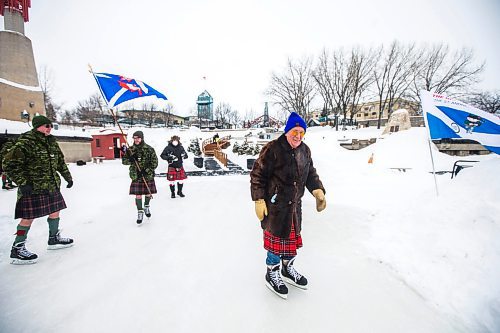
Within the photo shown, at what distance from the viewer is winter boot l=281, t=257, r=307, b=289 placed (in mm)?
2592

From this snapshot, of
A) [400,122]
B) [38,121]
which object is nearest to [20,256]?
[38,121]

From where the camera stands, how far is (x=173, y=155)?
6.60m

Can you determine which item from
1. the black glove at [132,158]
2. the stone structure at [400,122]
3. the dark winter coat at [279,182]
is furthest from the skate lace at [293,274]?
the stone structure at [400,122]

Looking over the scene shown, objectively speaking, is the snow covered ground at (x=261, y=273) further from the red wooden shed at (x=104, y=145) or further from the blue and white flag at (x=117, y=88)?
the red wooden shed at (x=104, y=145)

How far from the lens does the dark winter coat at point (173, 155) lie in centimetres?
650

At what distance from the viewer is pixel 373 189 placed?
724 centimetres

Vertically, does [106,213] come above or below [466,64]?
below

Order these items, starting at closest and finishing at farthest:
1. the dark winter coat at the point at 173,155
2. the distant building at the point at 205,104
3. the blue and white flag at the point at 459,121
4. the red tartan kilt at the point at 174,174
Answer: the blue and white flag at the point at 459,121 → the dark winter coat at the point at 173,155 → the red tartan kilt at the point at 174,174 → the distant building at the point at 205,104

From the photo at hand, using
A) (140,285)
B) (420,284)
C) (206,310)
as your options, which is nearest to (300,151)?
(206,310)

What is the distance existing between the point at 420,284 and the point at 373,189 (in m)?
5.12

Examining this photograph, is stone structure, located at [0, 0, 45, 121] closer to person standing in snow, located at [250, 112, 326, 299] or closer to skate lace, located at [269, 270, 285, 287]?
person standing in snow, located at [250, 112, 326, 299]

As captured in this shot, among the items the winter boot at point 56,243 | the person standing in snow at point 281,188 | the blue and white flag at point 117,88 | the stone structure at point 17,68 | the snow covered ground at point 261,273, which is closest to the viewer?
the snow covered ground at point 261,273

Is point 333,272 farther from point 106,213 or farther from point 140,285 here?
point 106,213

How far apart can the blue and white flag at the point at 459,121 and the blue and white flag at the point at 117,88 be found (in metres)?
5.77
